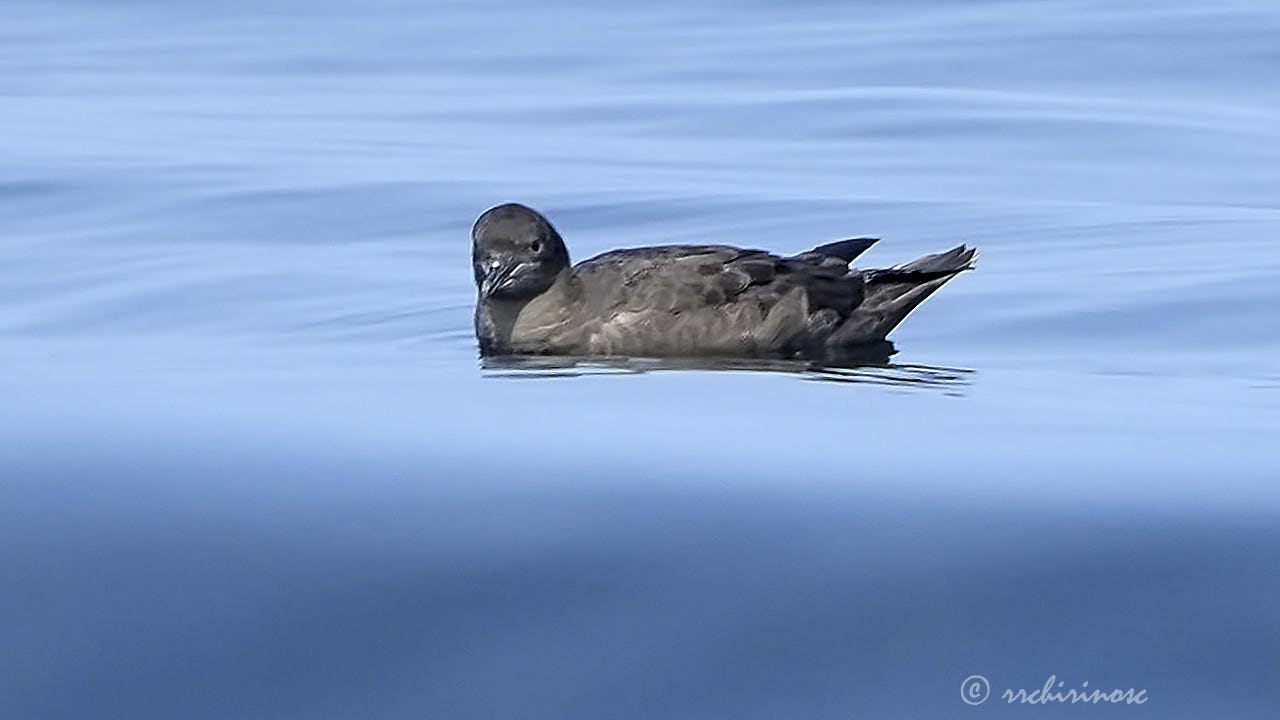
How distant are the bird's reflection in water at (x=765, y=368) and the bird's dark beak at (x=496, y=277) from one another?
40cm

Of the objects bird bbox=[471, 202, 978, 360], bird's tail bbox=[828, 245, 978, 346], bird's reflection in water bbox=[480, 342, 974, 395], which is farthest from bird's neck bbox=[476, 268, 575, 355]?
bird's tail bbox=[828, 245, 978, 346]

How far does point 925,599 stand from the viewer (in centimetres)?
546

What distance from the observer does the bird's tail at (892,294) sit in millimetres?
9664

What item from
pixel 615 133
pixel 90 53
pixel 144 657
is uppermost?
pixel 90 53

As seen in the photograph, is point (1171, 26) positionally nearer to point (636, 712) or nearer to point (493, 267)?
point (493, 267)

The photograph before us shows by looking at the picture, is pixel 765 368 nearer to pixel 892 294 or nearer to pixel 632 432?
pixel 892 294

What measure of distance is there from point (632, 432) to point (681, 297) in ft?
7.85

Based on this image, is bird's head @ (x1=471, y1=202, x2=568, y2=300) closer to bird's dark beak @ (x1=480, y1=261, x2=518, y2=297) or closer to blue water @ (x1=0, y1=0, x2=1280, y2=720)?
bird's dark beak @ (x1=480, y1=261, x2=518, y2=297)

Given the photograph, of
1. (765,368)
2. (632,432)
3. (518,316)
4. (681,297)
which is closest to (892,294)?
(681,297)

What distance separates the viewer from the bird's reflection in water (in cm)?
837

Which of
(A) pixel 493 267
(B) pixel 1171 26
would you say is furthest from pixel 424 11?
(A) pixel 493 267

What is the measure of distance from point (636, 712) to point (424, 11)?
17.1 m

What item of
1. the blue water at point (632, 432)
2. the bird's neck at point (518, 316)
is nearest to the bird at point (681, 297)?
the bird's neck at point (518, 316)

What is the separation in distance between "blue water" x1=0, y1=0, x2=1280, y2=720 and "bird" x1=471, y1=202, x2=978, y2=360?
0.90ft
